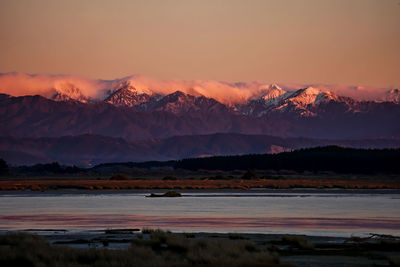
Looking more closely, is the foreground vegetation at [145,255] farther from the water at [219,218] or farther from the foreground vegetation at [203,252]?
the water at [219,218]

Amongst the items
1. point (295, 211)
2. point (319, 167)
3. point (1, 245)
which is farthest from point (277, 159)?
point (1, 245)

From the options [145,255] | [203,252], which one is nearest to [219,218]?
[203,252]

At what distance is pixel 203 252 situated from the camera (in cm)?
2569

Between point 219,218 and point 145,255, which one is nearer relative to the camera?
point 145,255

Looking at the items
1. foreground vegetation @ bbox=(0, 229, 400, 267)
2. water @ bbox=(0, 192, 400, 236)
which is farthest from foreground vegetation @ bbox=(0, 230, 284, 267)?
water @ bbox=(0, 192, 400, 236)

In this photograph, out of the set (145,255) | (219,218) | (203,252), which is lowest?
(145,255)

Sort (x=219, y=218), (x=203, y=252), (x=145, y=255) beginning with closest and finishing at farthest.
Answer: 1. (x=145, y=255)
2. (x=203, y=252)
3. (x=219, y=218)

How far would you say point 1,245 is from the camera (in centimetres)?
2964

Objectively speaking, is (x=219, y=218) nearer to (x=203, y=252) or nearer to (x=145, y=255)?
(x=203, y=252)

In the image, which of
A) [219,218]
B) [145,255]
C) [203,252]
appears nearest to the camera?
[145,255]

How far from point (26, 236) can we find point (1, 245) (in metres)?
0.95

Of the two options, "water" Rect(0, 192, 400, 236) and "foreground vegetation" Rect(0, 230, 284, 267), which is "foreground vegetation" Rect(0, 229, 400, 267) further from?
"water" Rect(0, 192, 400, 236)

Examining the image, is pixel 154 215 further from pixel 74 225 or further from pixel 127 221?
pixel 74 225

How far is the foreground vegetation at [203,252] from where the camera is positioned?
24.3 m
